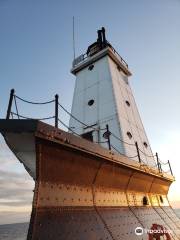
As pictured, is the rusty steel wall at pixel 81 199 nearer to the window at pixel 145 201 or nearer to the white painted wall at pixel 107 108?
the window at pixel 145 201

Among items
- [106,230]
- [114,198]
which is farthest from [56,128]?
[114,198]

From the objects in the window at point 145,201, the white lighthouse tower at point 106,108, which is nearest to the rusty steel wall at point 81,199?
the window at point 145,201

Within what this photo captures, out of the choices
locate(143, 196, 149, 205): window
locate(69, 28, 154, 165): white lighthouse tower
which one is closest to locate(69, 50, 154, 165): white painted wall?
locate(69, 28, 154, 165): white lighthouse tower

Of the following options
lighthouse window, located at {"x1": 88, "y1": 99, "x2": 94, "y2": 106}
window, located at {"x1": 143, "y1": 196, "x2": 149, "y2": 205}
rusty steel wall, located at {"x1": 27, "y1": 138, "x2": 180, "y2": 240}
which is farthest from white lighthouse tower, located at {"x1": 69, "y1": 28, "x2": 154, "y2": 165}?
rusty steel wall, located at {"x1": 27, "y1": 138, "x2": 180, "y2": 240}

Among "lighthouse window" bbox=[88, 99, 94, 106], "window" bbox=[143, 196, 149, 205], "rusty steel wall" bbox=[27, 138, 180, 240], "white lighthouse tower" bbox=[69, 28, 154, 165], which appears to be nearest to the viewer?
"rusty steel wall" bbox=[27, 138, 180, 240]

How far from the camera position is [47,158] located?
16.8 feet

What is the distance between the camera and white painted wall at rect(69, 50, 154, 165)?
10570mm

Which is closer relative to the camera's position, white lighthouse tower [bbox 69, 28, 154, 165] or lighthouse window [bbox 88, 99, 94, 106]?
white lighthouse tower [bbox 69, 28, 154, 165]

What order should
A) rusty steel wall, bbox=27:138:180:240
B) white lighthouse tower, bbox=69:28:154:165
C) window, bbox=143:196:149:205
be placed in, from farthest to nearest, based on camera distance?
white lighthouse tower, bbox=69:28:154:165
window, bbox=143:196:149:205
rusty steel wall, bbox=27:138:180:240

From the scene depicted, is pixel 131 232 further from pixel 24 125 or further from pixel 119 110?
pixel 119 110

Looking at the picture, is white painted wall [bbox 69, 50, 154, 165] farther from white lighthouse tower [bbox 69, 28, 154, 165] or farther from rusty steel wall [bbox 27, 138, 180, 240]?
rusty steel wall [bbox 27, 138, 180, 240]

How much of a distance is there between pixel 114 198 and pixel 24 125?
4106mm

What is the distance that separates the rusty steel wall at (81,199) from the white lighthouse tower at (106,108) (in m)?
2.47

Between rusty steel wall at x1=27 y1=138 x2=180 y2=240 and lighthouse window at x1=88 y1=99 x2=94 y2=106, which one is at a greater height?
lighthouse window at x1=88 y1=99 x2=94 y2=106
